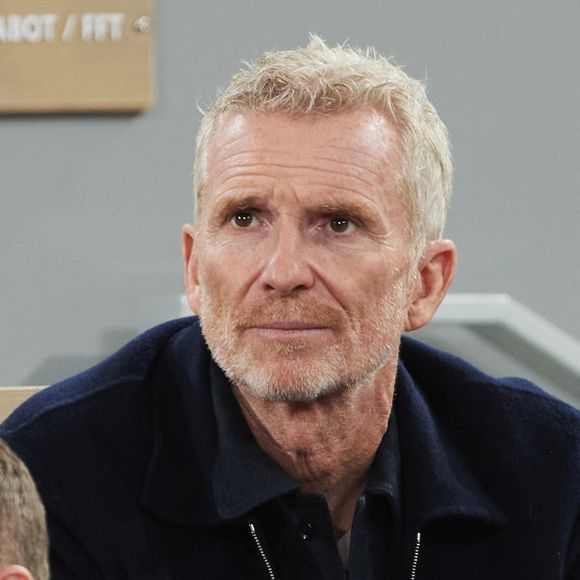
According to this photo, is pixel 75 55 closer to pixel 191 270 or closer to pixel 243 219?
pixel 191 270

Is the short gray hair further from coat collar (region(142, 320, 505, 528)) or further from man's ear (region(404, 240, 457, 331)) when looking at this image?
coat collar (region(142, 320, 505, 528))

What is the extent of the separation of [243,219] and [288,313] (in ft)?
0.42

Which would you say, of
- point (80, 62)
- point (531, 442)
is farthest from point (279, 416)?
point (80, 62)

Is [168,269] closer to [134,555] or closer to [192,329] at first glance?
[192,329]

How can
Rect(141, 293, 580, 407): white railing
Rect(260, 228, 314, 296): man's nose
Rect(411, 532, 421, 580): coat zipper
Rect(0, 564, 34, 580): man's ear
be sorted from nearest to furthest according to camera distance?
Rect(0, 564, 34, 580): man's ear
Rect(260, 228, 314, 296): man's nose
Rect(411, 532, 421, 580): coat zipper
Rect(141, 293, 580, 407): white railing

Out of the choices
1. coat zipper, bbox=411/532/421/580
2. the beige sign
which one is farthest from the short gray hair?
the beige sign

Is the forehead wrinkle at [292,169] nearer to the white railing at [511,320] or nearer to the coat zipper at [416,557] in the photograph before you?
the coat zipper at [416,557]

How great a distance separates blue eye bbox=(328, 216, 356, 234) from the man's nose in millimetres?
47

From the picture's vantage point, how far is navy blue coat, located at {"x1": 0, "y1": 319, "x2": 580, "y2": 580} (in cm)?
150

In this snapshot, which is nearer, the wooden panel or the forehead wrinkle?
the forehead wrinkle

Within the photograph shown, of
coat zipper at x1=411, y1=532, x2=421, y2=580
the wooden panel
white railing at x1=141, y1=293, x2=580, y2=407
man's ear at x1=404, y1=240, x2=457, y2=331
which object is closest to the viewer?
coat zipper at x1=411, y1=532, x2=421, y2=580

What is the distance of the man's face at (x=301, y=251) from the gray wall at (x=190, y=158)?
2.47 feet

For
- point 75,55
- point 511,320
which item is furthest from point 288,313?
point 75,55

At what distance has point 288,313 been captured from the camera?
1462 millimetres
